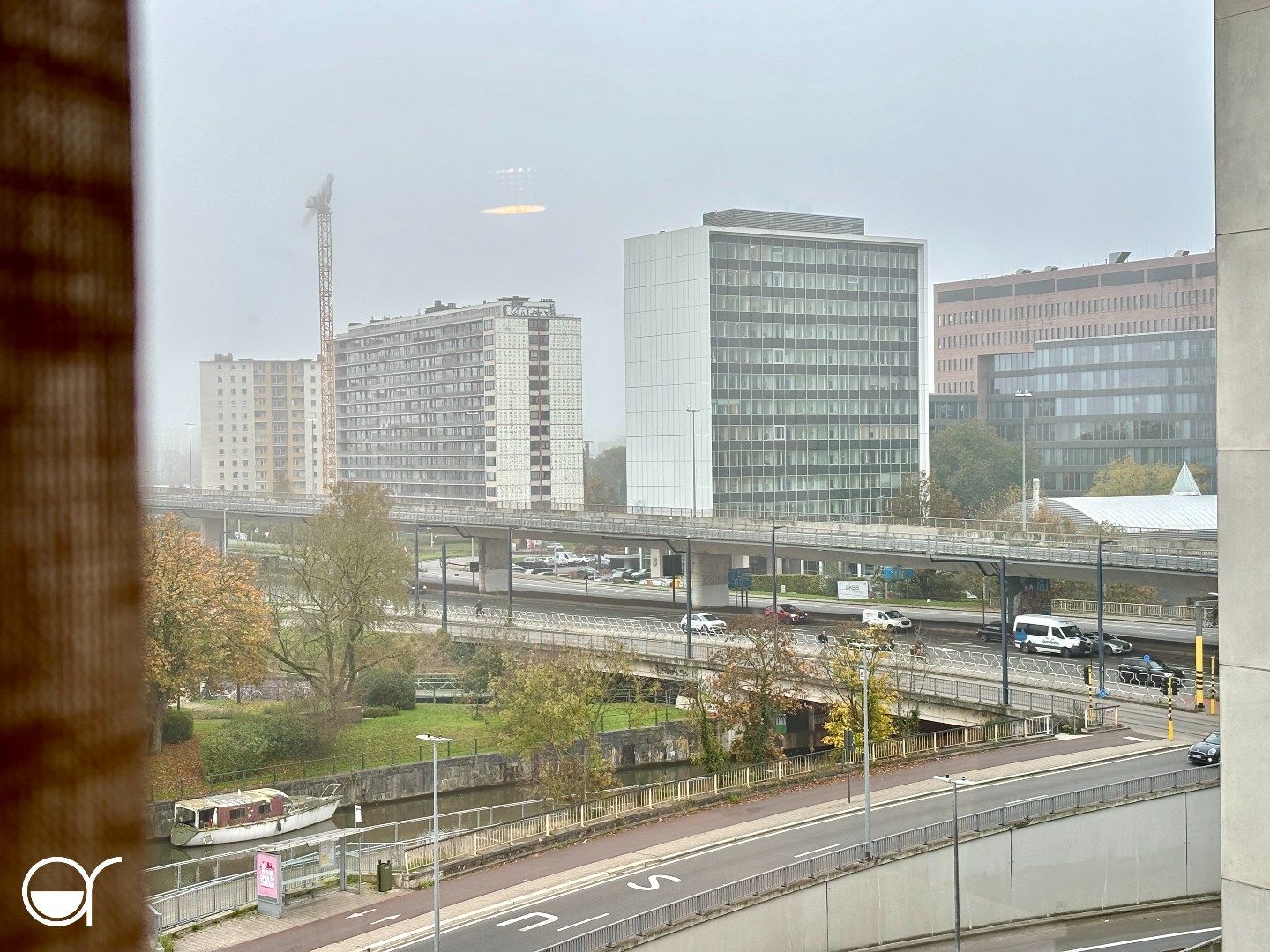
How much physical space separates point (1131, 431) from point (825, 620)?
32.5ft

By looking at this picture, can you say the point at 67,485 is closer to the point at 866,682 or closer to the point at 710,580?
the point at 866,682

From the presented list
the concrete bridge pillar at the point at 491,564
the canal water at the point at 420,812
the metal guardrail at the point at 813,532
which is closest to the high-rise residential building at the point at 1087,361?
the metal guardrail at the point at 813,532

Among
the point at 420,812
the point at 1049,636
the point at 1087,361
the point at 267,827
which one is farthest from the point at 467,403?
the point at 267,827

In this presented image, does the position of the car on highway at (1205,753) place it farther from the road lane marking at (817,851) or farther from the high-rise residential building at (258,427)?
the high-rise residential building at (258,427)

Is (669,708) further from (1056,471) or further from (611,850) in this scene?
(1056,471)

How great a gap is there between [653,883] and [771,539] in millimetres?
10682

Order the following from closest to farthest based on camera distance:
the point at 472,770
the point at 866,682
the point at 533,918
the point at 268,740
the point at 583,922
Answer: the point at 583,922
the point at 533,918
the point at 866,682
the point at 268,740
the point at 472,770

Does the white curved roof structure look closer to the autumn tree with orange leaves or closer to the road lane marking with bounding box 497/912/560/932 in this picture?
the autumn tree with orange leaves

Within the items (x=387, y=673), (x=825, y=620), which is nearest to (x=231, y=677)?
(x=387, y=673)

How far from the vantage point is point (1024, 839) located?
7.85 metres

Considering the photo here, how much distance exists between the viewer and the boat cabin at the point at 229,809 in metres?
9.49

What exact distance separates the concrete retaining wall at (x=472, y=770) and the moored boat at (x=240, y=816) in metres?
0.40

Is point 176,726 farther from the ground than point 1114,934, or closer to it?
farther from the ground

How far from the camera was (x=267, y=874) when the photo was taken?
22.6ft
